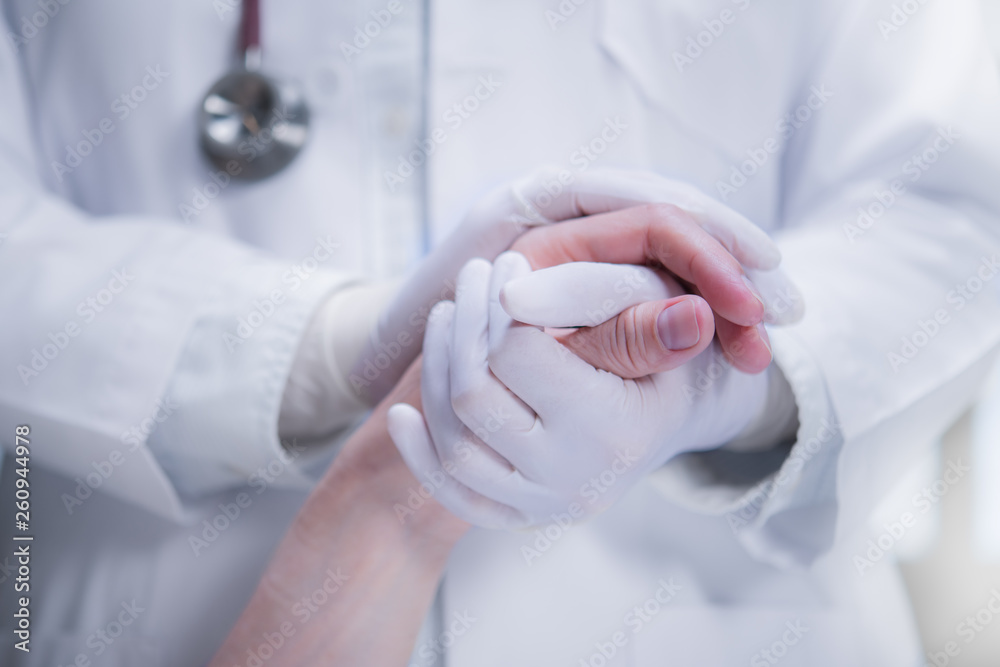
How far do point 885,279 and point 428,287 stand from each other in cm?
41

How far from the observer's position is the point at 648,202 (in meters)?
0.46

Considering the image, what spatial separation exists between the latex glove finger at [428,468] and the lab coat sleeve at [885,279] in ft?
0.61

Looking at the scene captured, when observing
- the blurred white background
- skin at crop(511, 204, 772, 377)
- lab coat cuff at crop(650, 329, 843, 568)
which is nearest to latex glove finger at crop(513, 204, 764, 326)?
skin at crop(511, 204, 772, 377)

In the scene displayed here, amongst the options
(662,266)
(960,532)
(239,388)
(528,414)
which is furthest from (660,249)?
(960,532)

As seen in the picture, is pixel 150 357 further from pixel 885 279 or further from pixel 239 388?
pixel 885 279

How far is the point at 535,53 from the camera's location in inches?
25.7

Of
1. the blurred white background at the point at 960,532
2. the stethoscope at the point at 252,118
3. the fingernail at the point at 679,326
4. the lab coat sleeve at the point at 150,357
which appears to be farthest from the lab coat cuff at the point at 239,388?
the blurred white background at the point at 960,532

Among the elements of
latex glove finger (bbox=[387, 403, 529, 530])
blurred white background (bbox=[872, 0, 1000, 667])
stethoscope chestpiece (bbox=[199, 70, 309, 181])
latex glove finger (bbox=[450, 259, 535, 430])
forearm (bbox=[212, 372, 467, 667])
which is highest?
stethoscope chestpiece (bbox=[199, 70, 309, 181])

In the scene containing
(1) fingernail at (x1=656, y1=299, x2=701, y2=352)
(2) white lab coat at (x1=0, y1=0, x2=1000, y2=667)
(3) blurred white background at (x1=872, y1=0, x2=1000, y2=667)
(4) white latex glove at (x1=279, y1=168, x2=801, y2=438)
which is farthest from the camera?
(3) blurred white background at (x1=872, y1=0, x2=1000, y2=667)

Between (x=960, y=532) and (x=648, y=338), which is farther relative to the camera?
(x=960, y=532)

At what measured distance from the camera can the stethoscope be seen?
2.01 feet

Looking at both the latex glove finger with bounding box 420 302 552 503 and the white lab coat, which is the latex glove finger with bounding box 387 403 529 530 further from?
the white lab coat

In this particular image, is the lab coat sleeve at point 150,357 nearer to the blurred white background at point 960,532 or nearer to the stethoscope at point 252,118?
the stethoscope at point 252,118

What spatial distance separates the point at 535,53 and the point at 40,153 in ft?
1.87
